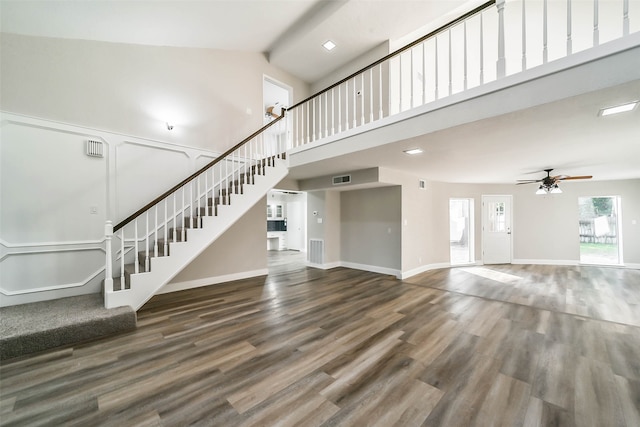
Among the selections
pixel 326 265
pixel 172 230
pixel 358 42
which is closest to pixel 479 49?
pixel 358 42

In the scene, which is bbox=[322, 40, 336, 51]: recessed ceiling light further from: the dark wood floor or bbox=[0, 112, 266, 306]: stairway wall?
the dark wood floor

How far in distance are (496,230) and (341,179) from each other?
17.3 feet

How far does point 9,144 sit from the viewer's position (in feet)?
10.2

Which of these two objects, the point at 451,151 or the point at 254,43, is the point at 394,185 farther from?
the point at 254,43

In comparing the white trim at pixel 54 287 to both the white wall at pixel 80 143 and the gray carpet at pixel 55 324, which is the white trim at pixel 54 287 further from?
the gray carpet at pixel 55 324

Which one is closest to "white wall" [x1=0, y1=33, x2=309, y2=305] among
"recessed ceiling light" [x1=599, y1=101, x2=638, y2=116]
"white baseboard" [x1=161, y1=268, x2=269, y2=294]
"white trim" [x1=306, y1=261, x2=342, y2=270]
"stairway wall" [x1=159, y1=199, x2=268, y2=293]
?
"white baseboard" [x1=161, y1=268, x2=269, y2=294]

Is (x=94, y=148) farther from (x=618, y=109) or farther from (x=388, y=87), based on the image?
(x=618, y=109)

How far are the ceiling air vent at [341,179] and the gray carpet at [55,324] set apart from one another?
13.9 feet

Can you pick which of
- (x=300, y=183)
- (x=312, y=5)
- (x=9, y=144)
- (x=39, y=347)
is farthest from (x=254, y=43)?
(x=39, y=347)

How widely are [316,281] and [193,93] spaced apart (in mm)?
4463

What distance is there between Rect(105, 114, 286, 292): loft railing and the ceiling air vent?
4.99ft

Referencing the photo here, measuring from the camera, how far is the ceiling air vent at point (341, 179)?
540 cm

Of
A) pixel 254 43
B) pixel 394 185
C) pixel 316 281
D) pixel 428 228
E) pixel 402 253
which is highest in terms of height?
pixel 254 43

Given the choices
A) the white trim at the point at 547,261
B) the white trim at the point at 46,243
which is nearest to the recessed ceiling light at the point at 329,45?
the white trim at the point at 46,243
